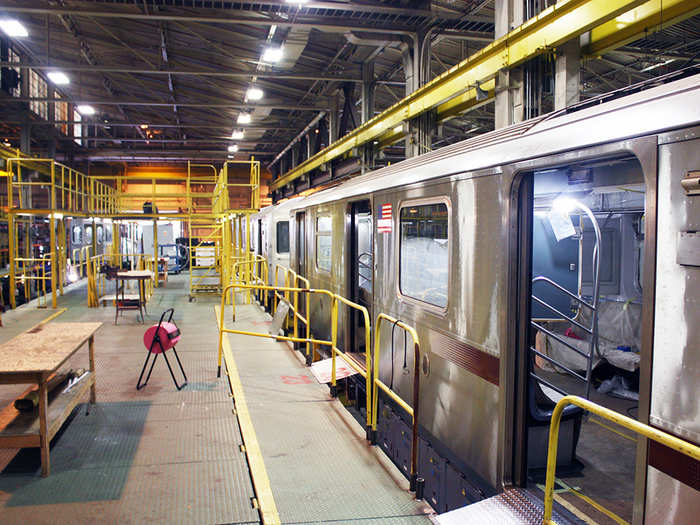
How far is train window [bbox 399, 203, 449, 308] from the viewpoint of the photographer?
163 inches

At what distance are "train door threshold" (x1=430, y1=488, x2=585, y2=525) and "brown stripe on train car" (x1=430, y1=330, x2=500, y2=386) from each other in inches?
27.0

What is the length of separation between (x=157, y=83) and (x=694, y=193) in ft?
47.6

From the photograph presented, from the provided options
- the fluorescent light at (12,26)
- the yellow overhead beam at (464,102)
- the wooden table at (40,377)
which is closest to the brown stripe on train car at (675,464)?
the wooden table at (40,377)

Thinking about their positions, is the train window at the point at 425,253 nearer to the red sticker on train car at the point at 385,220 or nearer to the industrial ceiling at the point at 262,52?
the red sticker on train car at the point at 385,220

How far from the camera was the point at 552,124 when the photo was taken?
3.00m

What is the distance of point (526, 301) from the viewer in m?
3.23

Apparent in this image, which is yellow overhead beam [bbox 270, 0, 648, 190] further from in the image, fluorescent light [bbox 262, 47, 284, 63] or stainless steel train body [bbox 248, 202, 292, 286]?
stainless steel train body [bbox 248, 202, 292, 286]

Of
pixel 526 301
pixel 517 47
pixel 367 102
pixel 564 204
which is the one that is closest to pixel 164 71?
pixel 367 102

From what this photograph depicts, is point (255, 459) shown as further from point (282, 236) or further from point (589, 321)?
point (282, 236)

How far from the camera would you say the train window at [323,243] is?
7884 mm

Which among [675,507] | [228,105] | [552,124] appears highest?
[228,105]

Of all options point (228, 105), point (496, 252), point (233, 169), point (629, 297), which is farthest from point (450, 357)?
point (233, 169)

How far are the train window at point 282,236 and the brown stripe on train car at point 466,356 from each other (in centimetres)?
899

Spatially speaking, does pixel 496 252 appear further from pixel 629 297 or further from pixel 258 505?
pixel 629 297
